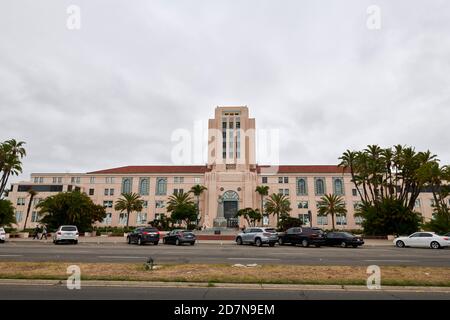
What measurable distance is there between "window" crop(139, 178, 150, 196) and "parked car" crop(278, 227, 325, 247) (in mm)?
62087

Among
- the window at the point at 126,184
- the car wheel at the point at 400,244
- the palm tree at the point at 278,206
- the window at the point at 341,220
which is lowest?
the car wheel at the point at 400,244

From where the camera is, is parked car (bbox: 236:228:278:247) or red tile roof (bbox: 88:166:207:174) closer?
parked car (bbox: 236:228:278:247)

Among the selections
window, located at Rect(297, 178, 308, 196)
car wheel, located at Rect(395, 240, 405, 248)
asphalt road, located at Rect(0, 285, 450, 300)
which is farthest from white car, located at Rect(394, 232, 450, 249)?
window, located at Rect(297, 178, 308, 196)

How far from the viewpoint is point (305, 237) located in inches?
1038

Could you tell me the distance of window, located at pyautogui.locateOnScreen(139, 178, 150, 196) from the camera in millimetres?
84438

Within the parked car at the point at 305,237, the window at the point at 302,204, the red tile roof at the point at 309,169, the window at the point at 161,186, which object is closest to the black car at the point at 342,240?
the parked car at the point at 305,237

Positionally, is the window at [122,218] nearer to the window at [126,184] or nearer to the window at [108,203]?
the window at [108,203]

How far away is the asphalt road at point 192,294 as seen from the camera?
7.57 meters

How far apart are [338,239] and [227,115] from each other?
2608 inches

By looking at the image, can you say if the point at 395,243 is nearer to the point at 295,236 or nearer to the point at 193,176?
the point at 295,236

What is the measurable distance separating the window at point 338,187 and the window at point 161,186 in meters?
44.4

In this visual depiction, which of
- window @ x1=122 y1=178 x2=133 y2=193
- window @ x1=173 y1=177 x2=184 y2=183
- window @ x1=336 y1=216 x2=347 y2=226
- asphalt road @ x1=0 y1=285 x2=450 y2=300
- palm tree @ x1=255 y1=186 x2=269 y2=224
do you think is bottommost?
asphalt road @ x1=0 y1=285 x2=450 y2=300

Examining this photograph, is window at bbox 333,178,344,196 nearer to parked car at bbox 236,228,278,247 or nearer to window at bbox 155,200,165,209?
window at bbox 155,200,165,209
